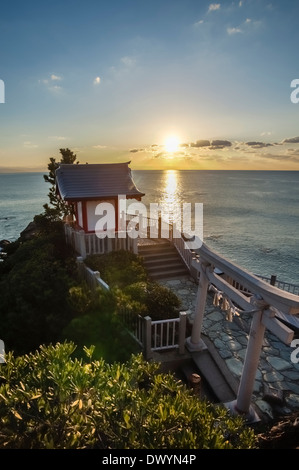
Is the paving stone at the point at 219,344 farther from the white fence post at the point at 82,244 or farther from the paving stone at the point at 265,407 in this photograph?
the white fence post at the point at 82,244

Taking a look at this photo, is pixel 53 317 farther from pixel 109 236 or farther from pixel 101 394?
pixel 101 394

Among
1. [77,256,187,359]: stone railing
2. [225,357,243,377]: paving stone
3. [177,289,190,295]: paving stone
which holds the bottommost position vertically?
[225,357,243,377]: paving stone

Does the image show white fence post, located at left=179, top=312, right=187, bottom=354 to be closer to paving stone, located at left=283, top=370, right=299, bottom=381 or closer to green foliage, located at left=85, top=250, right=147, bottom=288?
paving stone, located at left=283, top=370, right=299, bottom=381

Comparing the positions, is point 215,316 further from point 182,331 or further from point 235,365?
point 182,331

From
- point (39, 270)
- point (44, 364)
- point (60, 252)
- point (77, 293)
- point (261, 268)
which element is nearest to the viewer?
point (44, 364)

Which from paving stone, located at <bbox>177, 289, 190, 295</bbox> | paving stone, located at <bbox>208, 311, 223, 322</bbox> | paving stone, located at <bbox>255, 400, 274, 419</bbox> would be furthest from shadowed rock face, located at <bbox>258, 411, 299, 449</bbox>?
paving stone, located at <bbox>177, 289, 190, 295</bbox>

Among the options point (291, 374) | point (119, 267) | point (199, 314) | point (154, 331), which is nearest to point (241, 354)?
point (291, 374)
